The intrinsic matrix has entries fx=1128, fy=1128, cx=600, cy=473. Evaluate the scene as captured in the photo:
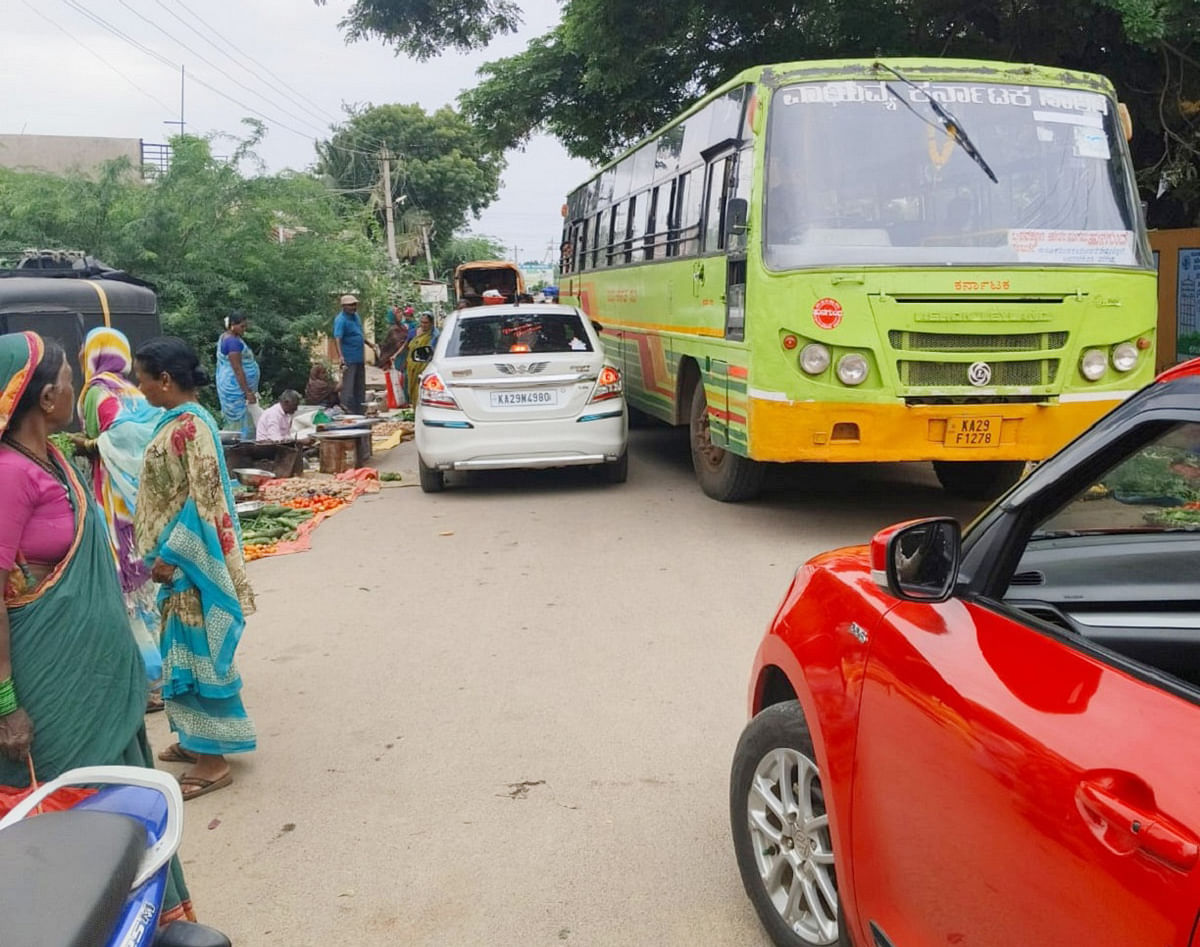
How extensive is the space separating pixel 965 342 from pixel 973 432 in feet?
1.90

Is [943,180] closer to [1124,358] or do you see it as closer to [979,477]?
[1124,358]

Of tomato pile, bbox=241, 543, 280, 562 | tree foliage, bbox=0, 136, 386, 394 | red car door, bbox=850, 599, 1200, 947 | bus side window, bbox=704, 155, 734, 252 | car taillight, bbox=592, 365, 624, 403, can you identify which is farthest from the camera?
tree foliage, bbox=0, 136, 386, 394

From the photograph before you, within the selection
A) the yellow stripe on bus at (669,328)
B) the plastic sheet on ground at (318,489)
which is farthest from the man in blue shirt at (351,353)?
the plastic sheet on ground at (318,489)

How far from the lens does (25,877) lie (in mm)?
1710

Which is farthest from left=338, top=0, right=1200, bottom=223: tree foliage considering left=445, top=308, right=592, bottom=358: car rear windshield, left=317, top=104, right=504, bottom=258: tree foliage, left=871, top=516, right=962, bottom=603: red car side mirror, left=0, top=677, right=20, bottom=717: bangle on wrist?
left=317, top=104, right=504, bottom=258: tree foliage

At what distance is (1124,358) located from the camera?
738cm

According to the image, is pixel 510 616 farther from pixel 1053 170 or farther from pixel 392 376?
pixel 392 376

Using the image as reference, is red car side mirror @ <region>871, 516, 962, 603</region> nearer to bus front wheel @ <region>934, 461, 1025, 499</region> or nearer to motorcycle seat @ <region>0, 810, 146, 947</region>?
motorcycle seat @ <region>0, 810, 146, 947</region>

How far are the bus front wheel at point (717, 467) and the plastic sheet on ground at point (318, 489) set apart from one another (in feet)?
10.5

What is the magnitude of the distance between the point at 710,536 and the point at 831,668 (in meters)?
5.56

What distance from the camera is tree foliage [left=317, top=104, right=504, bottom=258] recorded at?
51.0m

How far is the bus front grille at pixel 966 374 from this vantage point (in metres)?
7.24

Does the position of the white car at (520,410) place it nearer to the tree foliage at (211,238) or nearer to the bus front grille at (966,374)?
the bus front grille at (966,374)

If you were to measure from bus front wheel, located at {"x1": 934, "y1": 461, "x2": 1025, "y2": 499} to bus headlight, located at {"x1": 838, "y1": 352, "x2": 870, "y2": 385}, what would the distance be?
2276 mm
